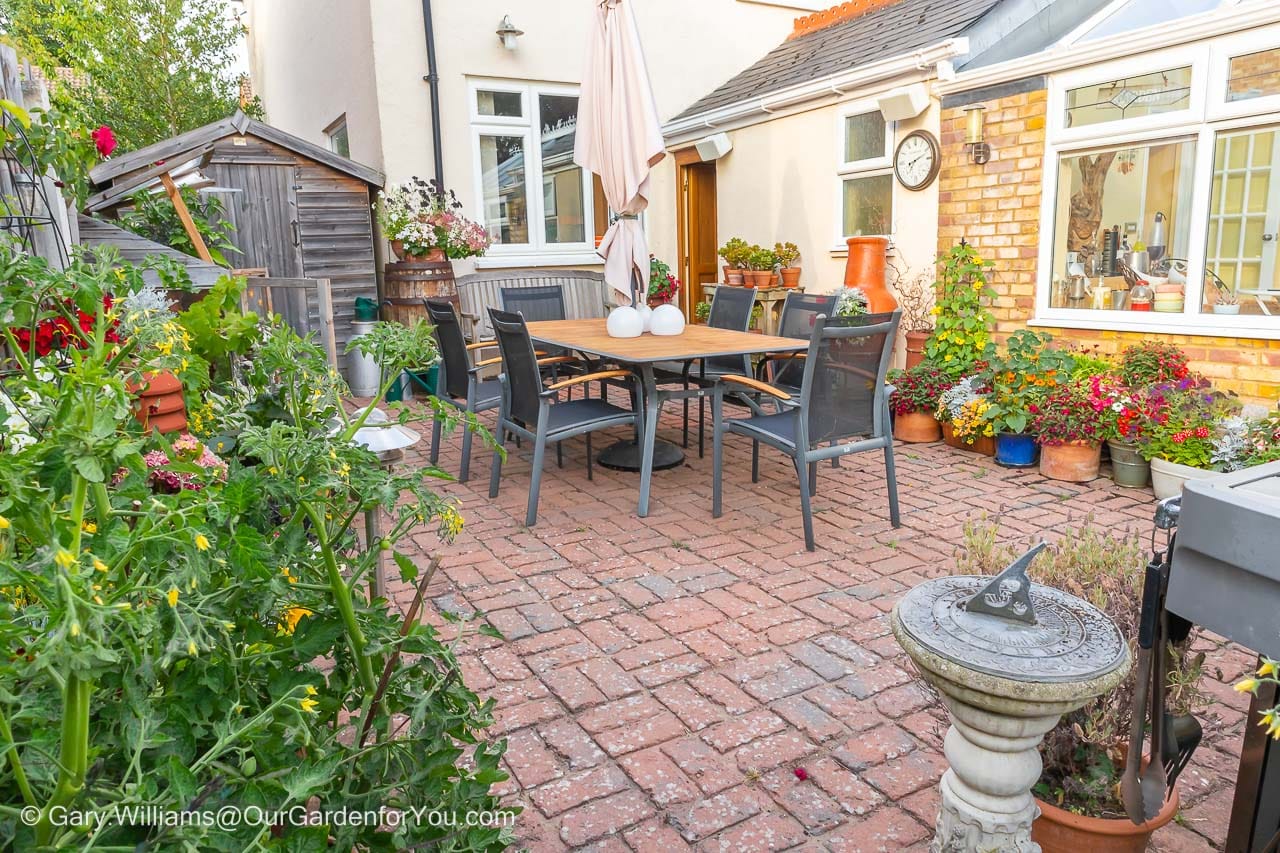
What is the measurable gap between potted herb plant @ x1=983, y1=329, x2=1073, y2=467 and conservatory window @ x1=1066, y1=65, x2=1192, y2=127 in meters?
1.57

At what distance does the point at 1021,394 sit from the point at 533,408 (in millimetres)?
3081

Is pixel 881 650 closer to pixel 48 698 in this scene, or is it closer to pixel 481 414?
pixel 48 698

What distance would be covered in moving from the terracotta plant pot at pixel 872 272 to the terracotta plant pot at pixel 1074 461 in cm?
221

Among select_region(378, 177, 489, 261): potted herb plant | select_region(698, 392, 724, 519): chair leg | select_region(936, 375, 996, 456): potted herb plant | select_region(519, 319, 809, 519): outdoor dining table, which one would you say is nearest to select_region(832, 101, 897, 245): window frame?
select_region(936, 375, 996, 456): potted herb plant

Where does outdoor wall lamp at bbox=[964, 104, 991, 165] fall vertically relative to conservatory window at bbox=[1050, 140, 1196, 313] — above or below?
above

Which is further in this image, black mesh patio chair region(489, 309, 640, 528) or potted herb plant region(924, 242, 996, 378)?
potted herb plant region(924, 242, 996, 378)

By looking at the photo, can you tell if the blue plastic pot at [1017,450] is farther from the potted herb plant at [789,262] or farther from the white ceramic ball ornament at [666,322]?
the potted herb plant at [789,262]

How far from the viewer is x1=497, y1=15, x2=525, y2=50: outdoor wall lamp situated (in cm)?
846

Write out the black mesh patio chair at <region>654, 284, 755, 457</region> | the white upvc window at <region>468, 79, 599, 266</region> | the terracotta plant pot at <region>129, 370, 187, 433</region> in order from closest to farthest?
the terracotta plant pot at <region>129, 370, 187, 433</region> → the black mesh patio chair at <region>654, 284, 755, 457</region> → the white upvc window at <region>468, 79, 599, 266</region>

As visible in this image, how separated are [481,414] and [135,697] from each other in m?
4.80

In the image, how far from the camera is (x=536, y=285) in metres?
8.99

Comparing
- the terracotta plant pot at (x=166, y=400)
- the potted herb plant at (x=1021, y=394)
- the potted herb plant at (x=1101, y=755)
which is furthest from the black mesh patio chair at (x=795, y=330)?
the terracotta plant pot at (x=166, y=400)

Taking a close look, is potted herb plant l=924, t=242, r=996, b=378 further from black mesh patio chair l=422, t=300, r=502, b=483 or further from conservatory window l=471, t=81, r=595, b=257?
conservatory window l=471, t=81, r=595, b=257

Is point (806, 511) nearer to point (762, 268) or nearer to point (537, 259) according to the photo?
point (762, 268)
